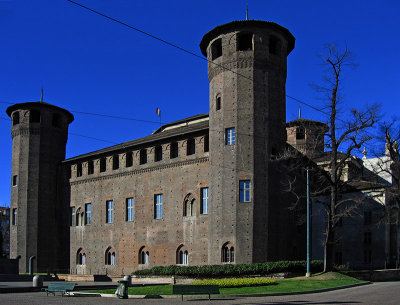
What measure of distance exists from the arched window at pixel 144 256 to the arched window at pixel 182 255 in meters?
3.20

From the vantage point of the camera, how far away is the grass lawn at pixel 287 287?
66.7 ft

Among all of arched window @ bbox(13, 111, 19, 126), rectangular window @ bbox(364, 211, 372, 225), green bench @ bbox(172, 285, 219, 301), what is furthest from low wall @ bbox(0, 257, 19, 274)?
rectangular window @ bbox(364, 211, 372, 225)

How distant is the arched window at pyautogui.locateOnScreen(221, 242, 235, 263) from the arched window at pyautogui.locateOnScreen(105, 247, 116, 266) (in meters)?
13.0

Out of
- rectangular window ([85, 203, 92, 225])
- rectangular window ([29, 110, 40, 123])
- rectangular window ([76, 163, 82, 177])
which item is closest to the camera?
rectangular window ([85, 203, 92, 225])

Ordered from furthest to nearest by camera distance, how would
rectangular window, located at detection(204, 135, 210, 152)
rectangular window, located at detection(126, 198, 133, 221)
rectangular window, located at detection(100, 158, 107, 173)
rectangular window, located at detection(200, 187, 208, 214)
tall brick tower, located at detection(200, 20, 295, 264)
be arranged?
rectangular window, located at detection(100, 158, 107, 173)
rectangular window, located at detection(126, 198, 133, 221)
rectangular window, located at detection(204, 135, 210, 152)
rectangular window, located at detection(200, 187, 208, 214)
tall brick tower, located at detection(200, 20, 295, 264)

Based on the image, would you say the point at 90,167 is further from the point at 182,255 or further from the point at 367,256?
the point at 367,256

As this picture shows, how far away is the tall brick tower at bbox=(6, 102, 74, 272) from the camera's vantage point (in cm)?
4578

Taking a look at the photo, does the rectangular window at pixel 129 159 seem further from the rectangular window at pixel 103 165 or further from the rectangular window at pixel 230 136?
the rectangular window at pixel 230 136

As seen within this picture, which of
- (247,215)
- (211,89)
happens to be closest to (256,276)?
(247,215)

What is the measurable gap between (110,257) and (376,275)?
2159cm

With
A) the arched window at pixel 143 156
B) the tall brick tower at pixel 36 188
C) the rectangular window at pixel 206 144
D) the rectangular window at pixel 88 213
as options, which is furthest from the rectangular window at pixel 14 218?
the rectangular window at pixel 206 144

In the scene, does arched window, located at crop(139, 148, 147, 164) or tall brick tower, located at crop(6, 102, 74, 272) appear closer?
arched window, located at crop(139, 148, 147, 164)

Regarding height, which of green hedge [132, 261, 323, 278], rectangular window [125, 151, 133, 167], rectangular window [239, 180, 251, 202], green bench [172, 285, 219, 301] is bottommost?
green hedge [132, 261, 323, 278]

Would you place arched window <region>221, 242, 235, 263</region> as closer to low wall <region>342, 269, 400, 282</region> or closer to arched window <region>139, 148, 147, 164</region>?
low wall <region>342, 269, 400, 282</region>
